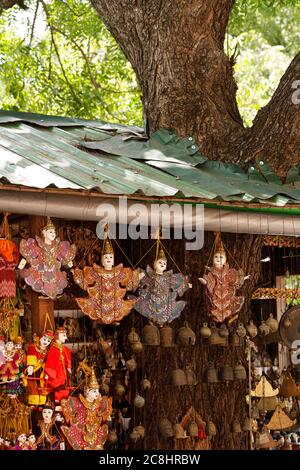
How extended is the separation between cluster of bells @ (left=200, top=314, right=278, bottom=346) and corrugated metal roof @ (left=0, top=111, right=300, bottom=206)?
1.13m

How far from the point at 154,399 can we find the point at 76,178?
2474 mm

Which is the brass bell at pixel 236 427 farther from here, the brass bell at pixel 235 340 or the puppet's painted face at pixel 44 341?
the puppet's painted face at pixel 44 341

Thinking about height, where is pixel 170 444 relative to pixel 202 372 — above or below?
below

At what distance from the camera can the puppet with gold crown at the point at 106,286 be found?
7.05 meters

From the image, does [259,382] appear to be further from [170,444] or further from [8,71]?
[8,71]

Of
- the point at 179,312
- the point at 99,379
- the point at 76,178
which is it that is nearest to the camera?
the point at 76,178

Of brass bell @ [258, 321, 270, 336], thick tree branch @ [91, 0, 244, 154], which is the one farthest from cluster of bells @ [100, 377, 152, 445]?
thick tree branch @ [91, 0, 244, 154]

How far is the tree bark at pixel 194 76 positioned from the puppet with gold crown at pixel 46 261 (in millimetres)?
2416

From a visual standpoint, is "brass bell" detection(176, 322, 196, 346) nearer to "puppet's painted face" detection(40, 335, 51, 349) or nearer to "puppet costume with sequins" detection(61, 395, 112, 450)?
"puppet costume with sequins" detection(61, 395, 112, 450)

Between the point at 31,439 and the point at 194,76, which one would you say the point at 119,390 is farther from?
the point at 194,76

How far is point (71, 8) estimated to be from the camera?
556 inches

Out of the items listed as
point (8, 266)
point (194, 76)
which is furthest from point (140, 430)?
point (194, 76)

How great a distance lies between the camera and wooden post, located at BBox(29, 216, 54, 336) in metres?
6.97

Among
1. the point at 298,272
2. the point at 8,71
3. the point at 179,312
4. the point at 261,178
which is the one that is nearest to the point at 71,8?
the point at 8,71
